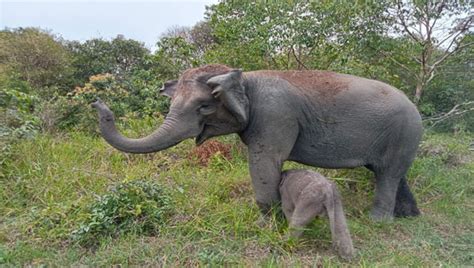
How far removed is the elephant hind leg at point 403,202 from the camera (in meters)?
4.54

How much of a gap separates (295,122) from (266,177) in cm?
54

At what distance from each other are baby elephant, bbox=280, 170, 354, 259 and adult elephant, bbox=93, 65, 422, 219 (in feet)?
1.17

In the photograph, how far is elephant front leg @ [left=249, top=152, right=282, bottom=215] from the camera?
12.3 feet

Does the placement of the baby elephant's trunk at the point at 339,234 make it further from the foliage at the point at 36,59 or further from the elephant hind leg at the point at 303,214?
the foliage at the point at 36,59

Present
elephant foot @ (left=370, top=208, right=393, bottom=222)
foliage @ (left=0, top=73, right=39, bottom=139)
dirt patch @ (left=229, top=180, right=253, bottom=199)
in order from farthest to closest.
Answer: foliage @ (left=0, top=73, right=39, bottom=139), dirt patch @ (left=229, top=180, right=253, bottom=199), elephant foot @ (left=370, top=208, right=393, bottom=222)

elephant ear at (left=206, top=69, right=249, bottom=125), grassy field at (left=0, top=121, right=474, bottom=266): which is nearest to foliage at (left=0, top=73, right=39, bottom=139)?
grassy field at (left=0, top=121, right=474, bottom=266)

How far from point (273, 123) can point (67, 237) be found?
196 centimetres

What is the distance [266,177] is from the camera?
3744mm

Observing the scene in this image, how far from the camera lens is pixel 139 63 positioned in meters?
19.1

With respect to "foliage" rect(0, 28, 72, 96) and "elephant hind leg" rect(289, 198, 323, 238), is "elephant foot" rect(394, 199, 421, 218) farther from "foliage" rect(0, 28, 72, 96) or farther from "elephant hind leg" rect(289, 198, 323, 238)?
"foliage" rect(0, 28, 72, 96)

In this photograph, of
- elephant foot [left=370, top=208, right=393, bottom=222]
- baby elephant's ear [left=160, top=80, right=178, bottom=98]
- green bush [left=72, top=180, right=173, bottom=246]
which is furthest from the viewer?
elephant foot [left=370, top=208, right=393, bottom=222]

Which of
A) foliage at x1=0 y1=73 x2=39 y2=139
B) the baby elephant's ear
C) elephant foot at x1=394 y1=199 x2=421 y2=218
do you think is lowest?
elephant foot at x1=394 y1=199 x2=421 y2=218

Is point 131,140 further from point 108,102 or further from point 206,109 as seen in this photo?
point 108,102

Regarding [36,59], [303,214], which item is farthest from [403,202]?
[36,59]
